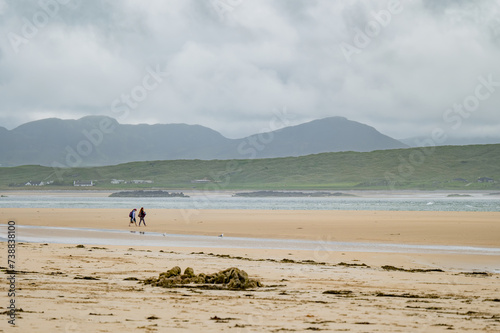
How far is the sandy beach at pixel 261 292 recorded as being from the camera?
28.2 ft

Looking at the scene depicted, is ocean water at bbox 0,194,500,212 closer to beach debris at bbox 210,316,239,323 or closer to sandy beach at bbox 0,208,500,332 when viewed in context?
sandy beach at bbox 0,208,500,332

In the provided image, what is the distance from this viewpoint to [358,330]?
8203 millimetres

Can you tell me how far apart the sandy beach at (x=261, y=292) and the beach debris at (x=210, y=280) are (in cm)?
35

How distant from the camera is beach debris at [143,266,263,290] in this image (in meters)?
12.2

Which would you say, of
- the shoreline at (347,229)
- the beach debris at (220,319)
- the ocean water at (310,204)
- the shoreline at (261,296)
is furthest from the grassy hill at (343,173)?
the beach debris at (220,319)

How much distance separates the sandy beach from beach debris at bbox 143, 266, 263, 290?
35 cm

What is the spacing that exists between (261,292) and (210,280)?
1604mm

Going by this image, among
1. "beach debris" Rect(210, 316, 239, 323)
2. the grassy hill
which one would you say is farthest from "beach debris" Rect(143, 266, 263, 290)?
the grassy hill

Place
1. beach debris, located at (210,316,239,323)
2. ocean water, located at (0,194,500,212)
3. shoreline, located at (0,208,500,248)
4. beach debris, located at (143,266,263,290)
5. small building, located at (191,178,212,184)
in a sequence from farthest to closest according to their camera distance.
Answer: small building, located at (191,178,212,184)
ocean water, located at (0,194,500,212)
shoreline, located at (0,208,500,248)
beach debris, located at (143,266,263,290)
beach debris, located at (210,316,239,323)

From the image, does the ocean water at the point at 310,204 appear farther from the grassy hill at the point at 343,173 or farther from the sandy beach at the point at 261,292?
the grassy hill at the point at 343,173

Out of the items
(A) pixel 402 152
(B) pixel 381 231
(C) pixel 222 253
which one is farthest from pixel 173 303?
(A) pixel 402 152

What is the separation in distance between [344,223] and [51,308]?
2908 centimetres

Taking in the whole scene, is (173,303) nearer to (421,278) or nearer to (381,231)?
(421,278)

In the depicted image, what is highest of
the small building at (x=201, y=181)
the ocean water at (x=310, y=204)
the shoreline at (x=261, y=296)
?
the small building at (x=201, y=181)
